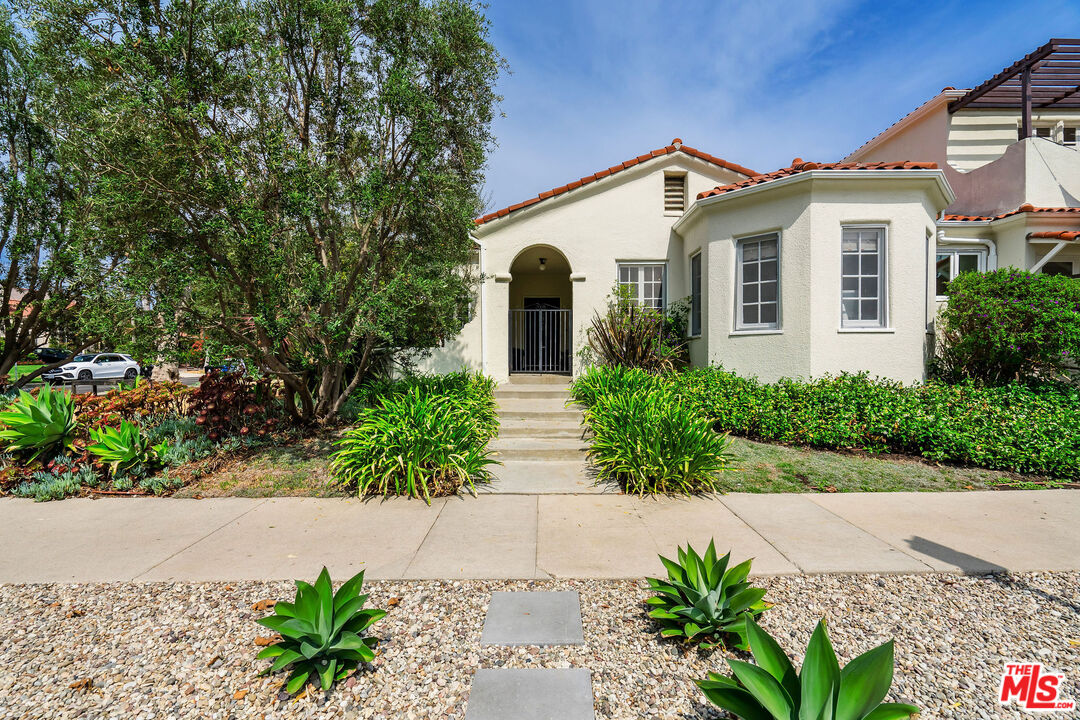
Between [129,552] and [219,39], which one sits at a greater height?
[219,39]

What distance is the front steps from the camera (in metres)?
5.48

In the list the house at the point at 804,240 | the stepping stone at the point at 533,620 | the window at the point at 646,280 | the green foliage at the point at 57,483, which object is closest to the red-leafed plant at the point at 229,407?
the green foliage at the point at 57,483

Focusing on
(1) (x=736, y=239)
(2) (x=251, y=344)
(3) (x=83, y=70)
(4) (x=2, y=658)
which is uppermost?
(3) (x=83, y=70)

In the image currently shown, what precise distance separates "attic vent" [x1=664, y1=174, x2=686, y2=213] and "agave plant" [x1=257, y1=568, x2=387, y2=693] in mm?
10008

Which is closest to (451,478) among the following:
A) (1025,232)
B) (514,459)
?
(514,459)

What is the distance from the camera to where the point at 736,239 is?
8.48m

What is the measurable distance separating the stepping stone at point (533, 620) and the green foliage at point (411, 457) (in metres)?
2.23

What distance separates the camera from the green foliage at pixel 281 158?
4.61 m

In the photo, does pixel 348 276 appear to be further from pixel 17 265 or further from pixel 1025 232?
pixel 1025 232

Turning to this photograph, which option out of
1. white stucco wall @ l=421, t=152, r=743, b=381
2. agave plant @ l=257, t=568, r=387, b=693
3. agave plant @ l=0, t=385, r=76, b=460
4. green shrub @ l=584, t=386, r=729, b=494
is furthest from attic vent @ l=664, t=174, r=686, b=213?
agave plant @ l=0, t=385, r=76, b=460

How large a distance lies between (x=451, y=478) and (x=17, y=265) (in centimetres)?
798

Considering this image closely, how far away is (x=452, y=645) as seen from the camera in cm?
255

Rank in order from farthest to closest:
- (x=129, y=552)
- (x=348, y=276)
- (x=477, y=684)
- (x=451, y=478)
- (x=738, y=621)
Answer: (x=348, y=276)
(x=451, y=478)
(x=129, y=552)
(x=738, y=621)
(x=477, y=684)

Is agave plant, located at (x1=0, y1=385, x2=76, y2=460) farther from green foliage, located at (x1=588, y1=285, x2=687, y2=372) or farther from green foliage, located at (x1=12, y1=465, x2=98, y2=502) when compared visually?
green foliage, located at (x1=588, y1=285, x2=687, y2=372)
